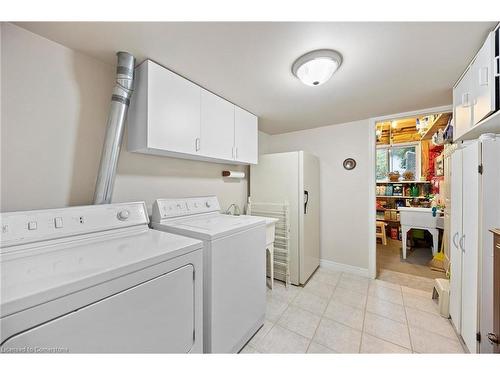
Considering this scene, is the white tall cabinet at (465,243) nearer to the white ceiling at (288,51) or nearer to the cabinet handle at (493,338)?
the cabinet handle at (493,338)

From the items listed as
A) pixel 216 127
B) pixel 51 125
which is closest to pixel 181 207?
pixel 216 127

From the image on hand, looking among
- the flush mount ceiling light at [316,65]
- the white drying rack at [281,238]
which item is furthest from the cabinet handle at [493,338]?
the flush mount ceiling light at [316,65]

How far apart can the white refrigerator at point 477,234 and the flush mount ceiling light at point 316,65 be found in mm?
1096

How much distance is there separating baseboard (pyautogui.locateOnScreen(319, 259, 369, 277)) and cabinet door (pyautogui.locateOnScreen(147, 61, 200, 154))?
8.42ft

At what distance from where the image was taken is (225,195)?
2547 mm

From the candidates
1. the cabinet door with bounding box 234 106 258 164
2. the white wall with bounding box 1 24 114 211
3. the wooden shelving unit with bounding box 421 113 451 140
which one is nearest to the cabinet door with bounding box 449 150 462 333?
the wooden shelving unit with bounding box 421 113 451 140

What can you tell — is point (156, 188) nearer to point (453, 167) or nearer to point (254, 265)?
point (254, 265)

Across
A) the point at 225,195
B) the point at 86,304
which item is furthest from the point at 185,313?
the point at 225,195

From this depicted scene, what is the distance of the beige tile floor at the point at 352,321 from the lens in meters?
1.52

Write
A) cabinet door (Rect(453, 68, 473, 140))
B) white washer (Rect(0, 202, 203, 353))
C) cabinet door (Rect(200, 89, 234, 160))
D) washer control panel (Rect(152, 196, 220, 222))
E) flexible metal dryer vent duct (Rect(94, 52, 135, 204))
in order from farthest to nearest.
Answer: cabinet door (Rect(200, 89, 234, 160)) < washer control panel (Rect(152, 196, 220, 222)) < cabinet door (Rect(453, 68, 473, 140)) < flexible metal dryer vent duct (Rect(94, 52, 135, 204)) < white washer (Rect(0, 202, 203, 353))

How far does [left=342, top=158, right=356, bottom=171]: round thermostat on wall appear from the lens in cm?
277

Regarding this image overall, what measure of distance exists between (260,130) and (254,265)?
227cm

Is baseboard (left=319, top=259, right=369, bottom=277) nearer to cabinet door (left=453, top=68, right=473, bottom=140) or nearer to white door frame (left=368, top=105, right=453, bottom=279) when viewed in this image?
white door frame (left=368, top=105, right=453, bottom=279)

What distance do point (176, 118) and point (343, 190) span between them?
8.00ft
